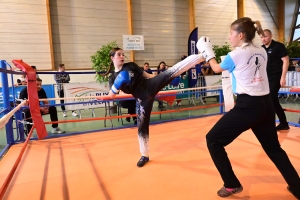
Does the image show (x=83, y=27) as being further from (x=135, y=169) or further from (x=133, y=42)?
(x=135, y=169)

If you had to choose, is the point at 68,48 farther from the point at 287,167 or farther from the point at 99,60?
the point at 287,167

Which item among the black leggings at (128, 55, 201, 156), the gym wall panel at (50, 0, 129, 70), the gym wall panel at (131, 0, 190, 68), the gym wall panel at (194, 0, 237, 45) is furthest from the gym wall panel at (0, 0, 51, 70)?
the black leggings at (128, 55, 201, 156)

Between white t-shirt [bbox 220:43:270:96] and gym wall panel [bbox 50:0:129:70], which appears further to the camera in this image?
gym wall panel [bbox 50:0:129:70]

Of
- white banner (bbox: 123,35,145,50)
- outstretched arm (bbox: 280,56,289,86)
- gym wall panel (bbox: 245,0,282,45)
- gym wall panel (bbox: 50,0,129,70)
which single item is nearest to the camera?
outstretched arm (bbox: 280,56,289,86)

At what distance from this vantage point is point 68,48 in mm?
7727

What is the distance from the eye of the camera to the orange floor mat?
68.9 inches

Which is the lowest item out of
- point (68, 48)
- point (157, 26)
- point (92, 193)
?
point (92, 193)

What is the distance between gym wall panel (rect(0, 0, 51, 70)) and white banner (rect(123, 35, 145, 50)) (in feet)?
8.11

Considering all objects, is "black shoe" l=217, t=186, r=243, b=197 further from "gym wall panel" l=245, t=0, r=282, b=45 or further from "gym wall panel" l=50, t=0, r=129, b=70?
"gym wall panel" l=245, t=0, r=282, b=45

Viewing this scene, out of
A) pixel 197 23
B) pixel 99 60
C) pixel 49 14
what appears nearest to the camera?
pixel 99 60

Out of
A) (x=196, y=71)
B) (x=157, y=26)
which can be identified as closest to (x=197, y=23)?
(x=157, y=26)

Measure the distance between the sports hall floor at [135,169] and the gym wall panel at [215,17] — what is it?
24.8 feet

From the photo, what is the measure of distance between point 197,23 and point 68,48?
5.33 meters

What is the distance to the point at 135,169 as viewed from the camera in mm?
2221
